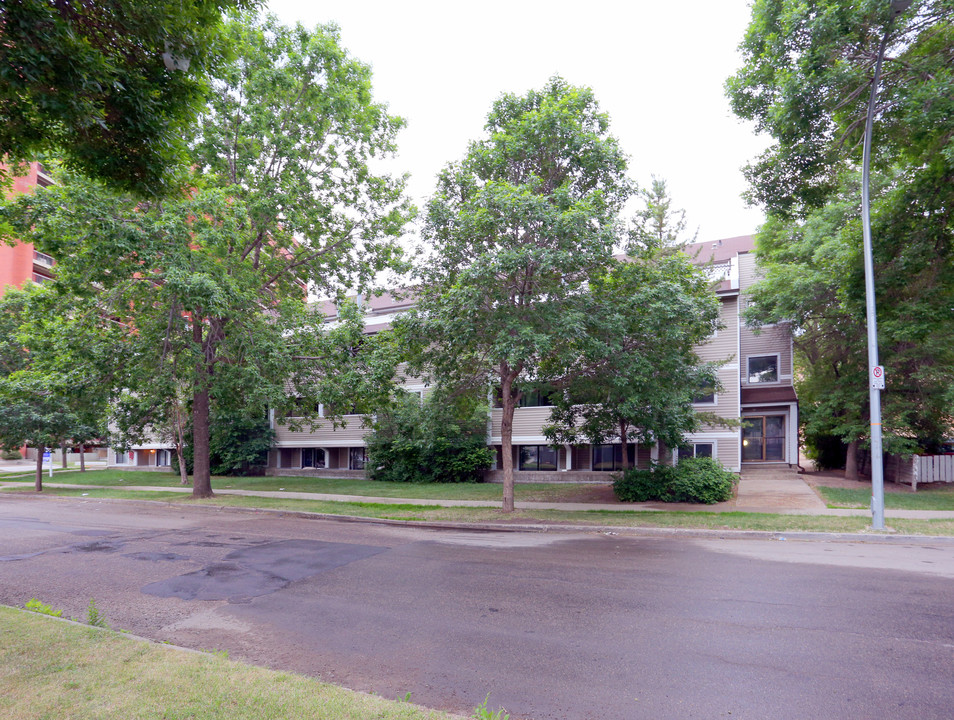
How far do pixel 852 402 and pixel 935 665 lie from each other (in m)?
19.5

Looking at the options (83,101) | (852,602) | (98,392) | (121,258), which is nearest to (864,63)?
(852,602)

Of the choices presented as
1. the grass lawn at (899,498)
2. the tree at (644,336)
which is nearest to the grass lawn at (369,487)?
the tree at (644,336)

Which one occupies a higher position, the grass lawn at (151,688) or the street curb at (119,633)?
the grass lawn at (151,688)

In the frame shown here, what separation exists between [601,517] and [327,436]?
19.4 meters

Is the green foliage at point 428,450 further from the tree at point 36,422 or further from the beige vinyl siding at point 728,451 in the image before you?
the tree at point 36,422

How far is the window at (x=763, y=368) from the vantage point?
27125 mm

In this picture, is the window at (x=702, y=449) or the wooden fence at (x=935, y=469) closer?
the wooden fence at (x=935, y=469)

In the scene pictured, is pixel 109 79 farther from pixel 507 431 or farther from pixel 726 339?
pixel 726 339

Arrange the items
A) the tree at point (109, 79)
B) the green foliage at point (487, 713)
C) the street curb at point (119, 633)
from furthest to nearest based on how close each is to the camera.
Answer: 1. the street curb at point (119, 633)
2. the tree at point (109, 79)
3. the green foliage at point (487, 713)

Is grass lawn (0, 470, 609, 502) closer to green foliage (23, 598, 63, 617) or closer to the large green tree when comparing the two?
the large green tree

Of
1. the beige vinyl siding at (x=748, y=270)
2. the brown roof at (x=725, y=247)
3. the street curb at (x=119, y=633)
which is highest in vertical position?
the brown roof at (x=725, y=247)

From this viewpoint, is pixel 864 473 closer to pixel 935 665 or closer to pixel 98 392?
pixel 935 665

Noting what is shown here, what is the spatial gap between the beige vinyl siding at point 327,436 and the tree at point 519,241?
15.1m

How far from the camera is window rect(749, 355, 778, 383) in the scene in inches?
1068
